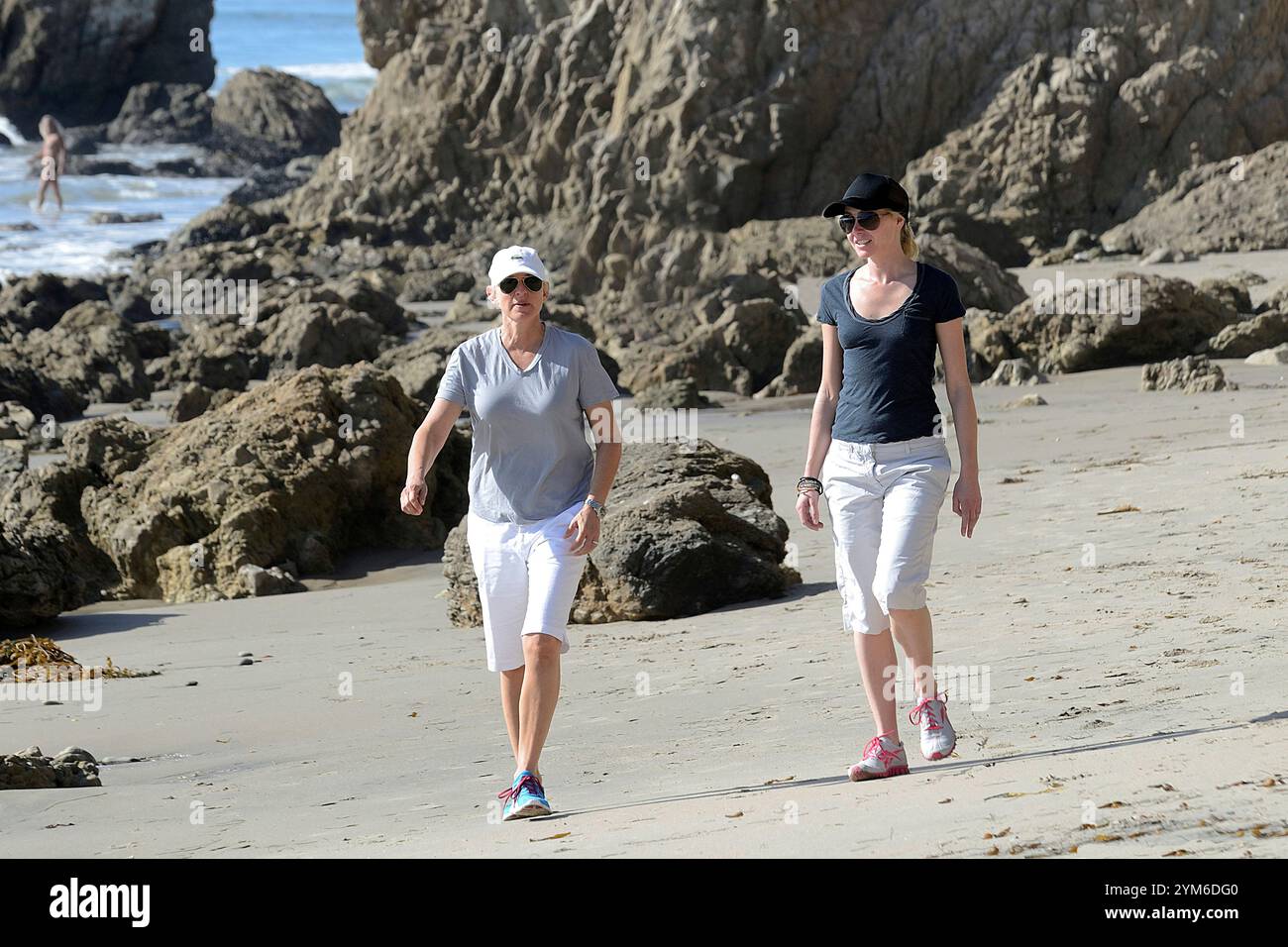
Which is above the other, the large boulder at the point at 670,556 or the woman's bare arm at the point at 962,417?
the woman's bare arm at the point at 962,417

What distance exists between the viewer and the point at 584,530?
468cm

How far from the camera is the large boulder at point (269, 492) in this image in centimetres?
1037

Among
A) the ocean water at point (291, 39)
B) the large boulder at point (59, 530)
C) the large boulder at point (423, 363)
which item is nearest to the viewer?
the large boulder at point (59, 530)

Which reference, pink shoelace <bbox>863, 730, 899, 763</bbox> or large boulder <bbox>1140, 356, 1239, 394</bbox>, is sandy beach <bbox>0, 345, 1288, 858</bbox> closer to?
pink shoelace <bbox>863, 730, 899, 763</bbox>

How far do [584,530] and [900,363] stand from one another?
0.97 m

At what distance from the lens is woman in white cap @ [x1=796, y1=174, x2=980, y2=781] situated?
466 centimetres

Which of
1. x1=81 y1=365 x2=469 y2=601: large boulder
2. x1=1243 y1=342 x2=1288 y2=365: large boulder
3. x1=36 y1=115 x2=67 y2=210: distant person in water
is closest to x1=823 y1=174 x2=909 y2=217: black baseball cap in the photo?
x1=81 y1=365 x2=469 y2=601: large boulder

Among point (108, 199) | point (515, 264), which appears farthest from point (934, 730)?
point (108, 199)

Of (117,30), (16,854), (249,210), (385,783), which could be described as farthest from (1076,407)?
(117,30)

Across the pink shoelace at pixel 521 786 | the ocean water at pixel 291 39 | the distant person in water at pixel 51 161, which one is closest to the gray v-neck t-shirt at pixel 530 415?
the pink shoelace at pixel 521 786

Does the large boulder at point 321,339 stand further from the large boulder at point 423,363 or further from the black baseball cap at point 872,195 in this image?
the black baseball cap at point 872,195

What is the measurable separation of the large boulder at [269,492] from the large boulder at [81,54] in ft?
194

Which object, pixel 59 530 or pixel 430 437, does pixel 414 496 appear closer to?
pixel 430 437
